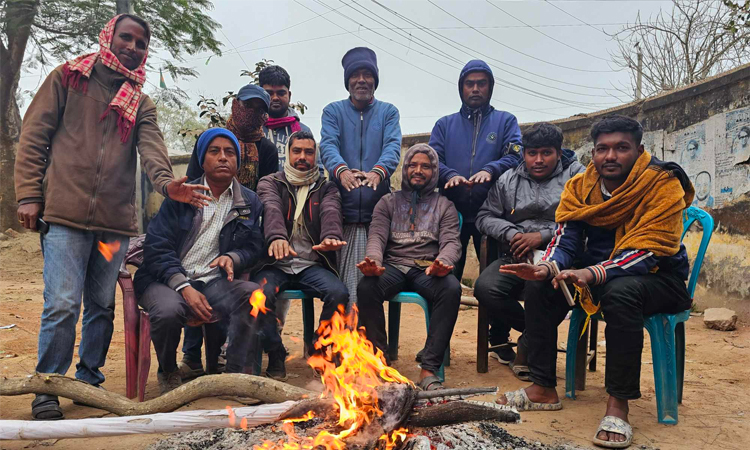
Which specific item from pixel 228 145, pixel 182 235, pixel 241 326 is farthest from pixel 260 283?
pixel 228 145

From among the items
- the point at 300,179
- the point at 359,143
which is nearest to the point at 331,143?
the point at 359,143

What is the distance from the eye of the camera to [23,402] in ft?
11.8

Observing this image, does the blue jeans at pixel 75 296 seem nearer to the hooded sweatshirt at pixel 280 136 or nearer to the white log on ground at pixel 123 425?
the white log on ground at pixel 123 425

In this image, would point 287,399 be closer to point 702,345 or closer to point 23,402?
point 23,402

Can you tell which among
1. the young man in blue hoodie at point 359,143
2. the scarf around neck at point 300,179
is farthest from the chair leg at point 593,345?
the scarf around neck at point 300,179

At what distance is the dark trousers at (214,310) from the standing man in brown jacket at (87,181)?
409 mm

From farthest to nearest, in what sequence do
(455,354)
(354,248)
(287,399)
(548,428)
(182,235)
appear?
(455,354)
(354,248)
(182,235)
(548,428)
(287,399)

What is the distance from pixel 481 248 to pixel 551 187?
30.3 inches

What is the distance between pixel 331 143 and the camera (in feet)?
15.6

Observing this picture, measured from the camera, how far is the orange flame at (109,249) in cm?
357

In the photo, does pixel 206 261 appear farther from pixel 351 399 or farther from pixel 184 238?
pixel 351 399

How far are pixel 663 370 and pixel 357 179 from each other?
8.60 feet

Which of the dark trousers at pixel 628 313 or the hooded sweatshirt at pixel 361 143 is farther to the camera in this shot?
the hooded sweatshirt at pixel 361 143

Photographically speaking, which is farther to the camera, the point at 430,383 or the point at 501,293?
the point at 501,293
